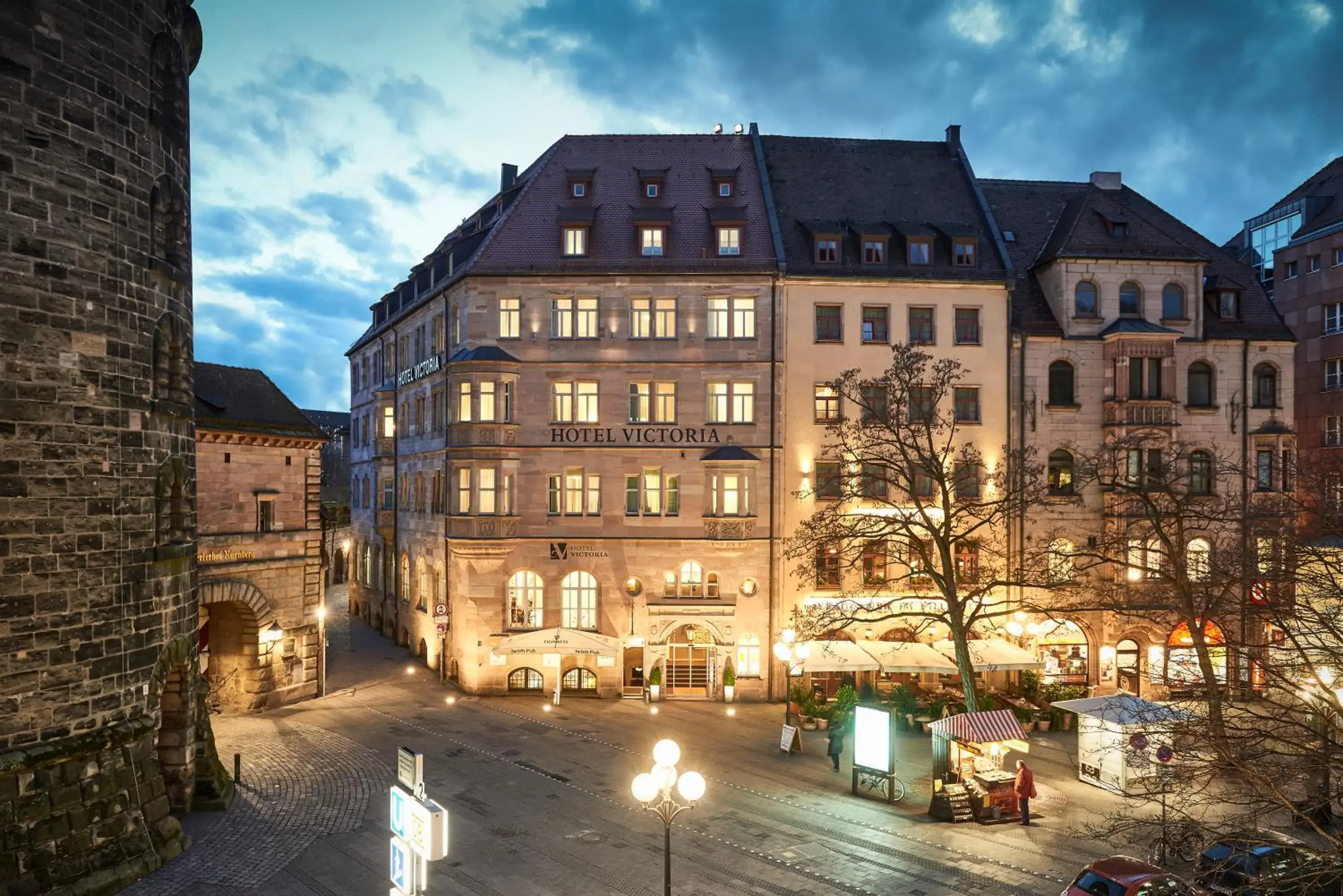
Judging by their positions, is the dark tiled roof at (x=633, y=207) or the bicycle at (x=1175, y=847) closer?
the bicycle at (x=1175, y=847)

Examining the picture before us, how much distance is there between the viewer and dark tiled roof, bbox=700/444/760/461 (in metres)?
33.1

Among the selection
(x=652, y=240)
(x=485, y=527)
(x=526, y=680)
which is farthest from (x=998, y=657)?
(x=652, y=240)

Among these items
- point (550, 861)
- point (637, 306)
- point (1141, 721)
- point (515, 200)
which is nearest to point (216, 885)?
point (550, 861)

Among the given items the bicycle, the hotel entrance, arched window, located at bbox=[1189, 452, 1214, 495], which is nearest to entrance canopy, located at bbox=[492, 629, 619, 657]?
the hotel entrance

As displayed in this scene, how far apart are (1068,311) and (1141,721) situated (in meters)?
19.0

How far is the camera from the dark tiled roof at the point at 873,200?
34.9 meters

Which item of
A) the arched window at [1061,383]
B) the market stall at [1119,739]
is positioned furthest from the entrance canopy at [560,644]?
the arched window at [1061,383]

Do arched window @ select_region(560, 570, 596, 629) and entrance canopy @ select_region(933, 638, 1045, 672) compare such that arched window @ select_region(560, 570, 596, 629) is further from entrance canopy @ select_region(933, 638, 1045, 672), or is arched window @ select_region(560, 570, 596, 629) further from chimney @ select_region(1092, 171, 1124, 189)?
chimney @ select_region(1092, 171, 1124, 189)

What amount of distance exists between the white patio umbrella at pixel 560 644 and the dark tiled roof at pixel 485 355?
1012 centimetres

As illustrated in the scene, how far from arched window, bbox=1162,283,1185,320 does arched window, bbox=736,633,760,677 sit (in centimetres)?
2074

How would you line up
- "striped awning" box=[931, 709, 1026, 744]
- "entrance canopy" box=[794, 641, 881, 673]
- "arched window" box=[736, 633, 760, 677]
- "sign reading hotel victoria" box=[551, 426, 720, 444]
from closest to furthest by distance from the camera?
"striped awning" box=[931, 709, 1026, 744]
"entrance canopy" box=[794, 641, 881, 673]
"arched window" box=[736, 633, 760, 677]
"sign reading hotel victoria" box=[551, 426, 720, 444]

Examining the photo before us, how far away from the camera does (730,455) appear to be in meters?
33.2

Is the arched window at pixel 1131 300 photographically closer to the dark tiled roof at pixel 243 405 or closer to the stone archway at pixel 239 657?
the dark tiled roof at pixel 243 405

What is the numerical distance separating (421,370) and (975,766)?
27416 millimetres
